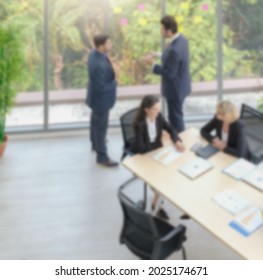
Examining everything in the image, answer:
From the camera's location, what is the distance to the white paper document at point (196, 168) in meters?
5.15

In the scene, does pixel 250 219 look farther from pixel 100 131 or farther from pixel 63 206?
pixel 100 131

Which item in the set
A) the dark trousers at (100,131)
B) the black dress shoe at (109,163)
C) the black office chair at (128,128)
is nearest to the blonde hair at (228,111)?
the black office chair at (128,128)

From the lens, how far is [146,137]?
5.74 m

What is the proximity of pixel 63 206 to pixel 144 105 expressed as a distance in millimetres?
1413

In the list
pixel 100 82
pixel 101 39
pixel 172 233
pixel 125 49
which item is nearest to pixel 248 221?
pixel 172 233

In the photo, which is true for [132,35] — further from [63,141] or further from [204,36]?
[63,141]

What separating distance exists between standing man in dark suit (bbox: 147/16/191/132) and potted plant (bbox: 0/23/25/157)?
5.33 ft

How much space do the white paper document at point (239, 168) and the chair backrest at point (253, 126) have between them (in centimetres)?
63

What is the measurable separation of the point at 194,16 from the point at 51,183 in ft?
10.2

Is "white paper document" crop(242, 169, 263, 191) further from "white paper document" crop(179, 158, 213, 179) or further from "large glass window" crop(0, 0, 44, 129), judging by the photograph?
"large glass window" crop(0, 0, 44, 129)

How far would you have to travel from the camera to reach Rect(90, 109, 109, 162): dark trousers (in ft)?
22.9

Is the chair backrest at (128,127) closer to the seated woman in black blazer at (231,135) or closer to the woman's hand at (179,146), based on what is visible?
the woman's hand at (179,146)

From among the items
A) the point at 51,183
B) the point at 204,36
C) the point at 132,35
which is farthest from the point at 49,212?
the point at 204,36
